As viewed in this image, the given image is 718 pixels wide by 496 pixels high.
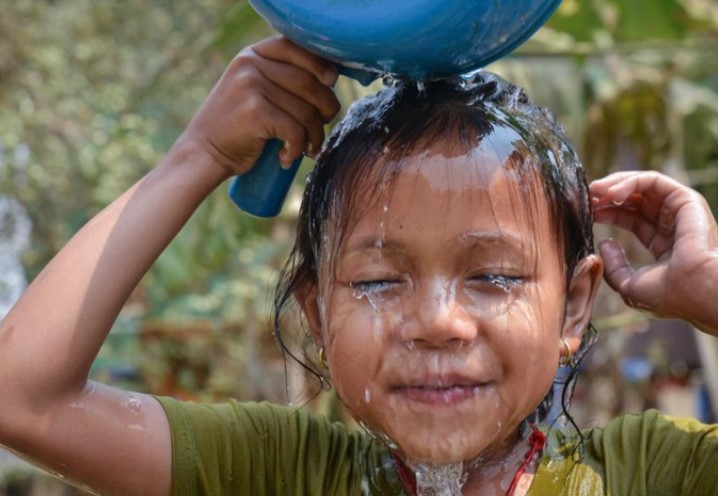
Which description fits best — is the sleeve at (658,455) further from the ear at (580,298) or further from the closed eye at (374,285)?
the closed eye at (374,285)

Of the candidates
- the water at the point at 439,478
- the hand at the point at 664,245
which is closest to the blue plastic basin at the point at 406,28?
the hand at the point at 664,245

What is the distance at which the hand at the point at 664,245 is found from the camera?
180 centimetres

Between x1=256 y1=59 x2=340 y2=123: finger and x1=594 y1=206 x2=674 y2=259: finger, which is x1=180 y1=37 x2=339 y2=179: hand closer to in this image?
x1=256 y1=59 x2=340 y2=123: finger

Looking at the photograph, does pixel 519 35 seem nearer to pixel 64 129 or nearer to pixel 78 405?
pixel 78 405

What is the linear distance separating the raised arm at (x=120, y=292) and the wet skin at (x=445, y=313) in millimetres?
234

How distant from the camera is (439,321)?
1552 mm

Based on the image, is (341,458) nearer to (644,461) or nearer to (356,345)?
(356,345)

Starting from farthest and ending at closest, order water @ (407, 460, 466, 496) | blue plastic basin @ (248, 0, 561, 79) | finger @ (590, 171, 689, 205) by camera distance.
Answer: finger @ (590, 171, 689, 205) < water @ (407, 460, 466, 496) < blue plastic basin @ (248, 0, 561, 79)

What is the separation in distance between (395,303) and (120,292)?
0.47 meters

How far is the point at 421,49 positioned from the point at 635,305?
2.14ft

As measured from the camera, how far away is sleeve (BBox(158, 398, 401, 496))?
5.93ft

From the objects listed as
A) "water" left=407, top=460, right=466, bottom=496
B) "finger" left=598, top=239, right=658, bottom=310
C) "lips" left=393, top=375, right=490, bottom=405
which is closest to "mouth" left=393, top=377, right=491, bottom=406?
"lips" left=393, top=375, right=490, bottom=405

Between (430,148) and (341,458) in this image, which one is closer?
(430,148)

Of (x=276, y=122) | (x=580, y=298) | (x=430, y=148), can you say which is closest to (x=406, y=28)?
(x=430, y=148)
